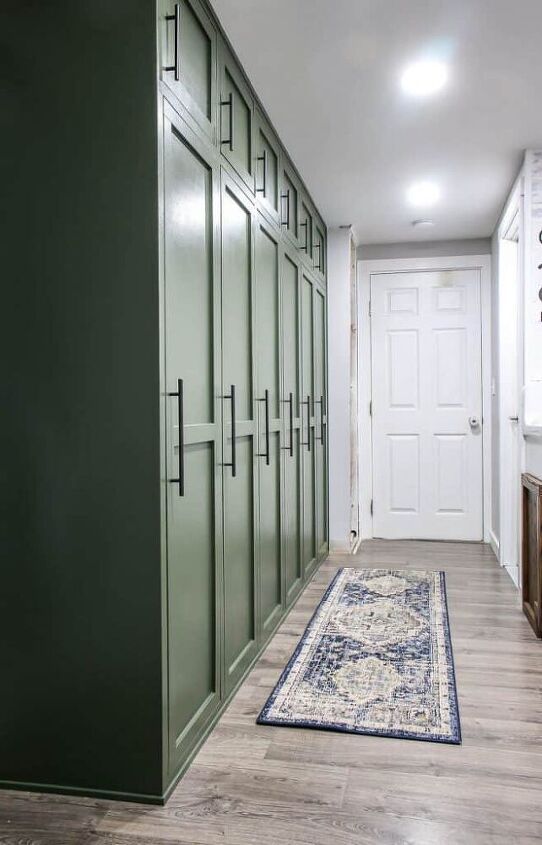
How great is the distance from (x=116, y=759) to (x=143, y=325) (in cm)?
118

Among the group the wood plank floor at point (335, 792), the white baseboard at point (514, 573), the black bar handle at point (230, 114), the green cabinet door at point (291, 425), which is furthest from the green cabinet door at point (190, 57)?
the white baseboard at point (514, 573)

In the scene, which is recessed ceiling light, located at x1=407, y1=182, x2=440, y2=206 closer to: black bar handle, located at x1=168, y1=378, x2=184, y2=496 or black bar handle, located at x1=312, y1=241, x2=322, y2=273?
black bar handle, located at x1=312, y1=241, x2=322, y2=273

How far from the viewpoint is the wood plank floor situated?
1787 mm

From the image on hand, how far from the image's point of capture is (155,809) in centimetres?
190

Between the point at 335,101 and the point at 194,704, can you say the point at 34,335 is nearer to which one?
the point at 194,704

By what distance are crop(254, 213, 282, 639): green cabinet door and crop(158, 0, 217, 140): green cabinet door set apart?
2.40ft

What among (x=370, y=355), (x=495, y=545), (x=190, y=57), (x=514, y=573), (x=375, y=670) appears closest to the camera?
(x=190, y=57)

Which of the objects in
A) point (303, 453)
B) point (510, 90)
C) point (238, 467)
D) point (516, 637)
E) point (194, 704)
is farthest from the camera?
point (303, 453)

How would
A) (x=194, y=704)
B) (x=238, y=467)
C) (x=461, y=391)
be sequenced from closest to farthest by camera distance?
(x=194, y=704), (x=238, y=467), (x=461, y=391)

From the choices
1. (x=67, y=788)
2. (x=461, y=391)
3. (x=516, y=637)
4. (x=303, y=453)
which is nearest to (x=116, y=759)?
(x=67, y=788)

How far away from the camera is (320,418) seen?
16.2 feet

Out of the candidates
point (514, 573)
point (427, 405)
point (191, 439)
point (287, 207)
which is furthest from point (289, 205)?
point (514, 573)

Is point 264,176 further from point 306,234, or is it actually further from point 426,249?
point 426,249

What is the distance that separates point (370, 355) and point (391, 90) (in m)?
3.05
